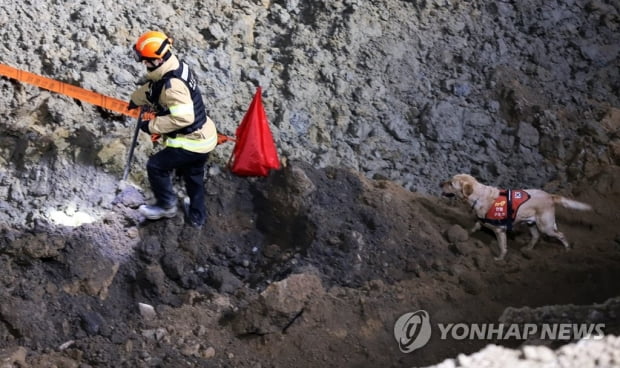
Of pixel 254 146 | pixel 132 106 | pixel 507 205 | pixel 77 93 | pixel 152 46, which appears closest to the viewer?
pixel 152 46

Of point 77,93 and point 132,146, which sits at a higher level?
point 77,93

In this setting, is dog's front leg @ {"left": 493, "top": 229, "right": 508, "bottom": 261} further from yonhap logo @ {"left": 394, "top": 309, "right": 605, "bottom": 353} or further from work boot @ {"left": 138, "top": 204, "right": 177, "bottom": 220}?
work boot @ {"left": 138, "top": 204, "right": 177, "bottom": 220}

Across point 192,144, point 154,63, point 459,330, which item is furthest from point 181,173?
point 459,330

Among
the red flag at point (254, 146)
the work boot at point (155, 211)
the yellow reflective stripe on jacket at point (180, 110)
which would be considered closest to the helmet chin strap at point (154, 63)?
the yellow reflective stripe on jacket at point (180, 110)

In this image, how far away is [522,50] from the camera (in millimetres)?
6434

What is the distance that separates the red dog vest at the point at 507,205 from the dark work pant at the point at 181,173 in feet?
6.44

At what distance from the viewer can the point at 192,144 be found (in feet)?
16.7

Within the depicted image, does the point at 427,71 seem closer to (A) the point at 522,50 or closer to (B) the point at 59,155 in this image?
(A) the point at 522,50

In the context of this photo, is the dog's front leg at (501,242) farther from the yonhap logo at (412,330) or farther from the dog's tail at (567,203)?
the yonhap logo at (412,330)

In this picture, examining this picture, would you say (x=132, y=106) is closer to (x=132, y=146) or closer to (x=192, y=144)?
(x=132, y=146)

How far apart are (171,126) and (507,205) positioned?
2270 millimetres

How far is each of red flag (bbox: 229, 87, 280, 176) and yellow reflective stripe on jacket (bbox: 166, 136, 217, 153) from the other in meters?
0.38

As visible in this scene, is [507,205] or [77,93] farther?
[77,93]

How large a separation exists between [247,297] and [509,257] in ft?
5.92
